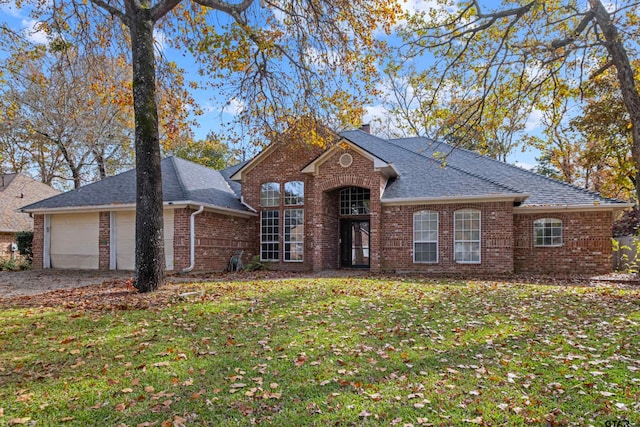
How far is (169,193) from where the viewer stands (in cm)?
1538

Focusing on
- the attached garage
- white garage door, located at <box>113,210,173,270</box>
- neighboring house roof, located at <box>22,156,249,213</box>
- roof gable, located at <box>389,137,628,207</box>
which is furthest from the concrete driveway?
roof gable, located at <box>389,137,628,207</box>

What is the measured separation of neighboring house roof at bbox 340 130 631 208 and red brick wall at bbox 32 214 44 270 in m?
13.9

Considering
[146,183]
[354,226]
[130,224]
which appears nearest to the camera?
[146,183]

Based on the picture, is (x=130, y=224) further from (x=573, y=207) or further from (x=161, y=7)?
(x=573, y=207)

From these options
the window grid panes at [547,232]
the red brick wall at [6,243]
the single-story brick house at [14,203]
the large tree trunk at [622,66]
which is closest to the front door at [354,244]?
the window grid panes at [547,232]

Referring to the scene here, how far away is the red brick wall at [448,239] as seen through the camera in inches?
566

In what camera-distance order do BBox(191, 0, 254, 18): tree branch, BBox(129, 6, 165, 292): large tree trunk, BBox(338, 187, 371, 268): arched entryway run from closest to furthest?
BBox(129, 6, 165, 292): large tree trunk, BBox(191, 0, 254, 18): tree branch, BBox(338, 187, 371, 268): arched entryway

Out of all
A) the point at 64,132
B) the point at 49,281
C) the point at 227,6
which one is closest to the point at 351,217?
the point at 227,6

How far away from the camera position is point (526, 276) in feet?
44.4

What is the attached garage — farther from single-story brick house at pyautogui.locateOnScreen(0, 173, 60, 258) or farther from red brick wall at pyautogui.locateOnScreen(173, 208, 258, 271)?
single-story brick house at pyautogui.locateOnScreen(0, 173, 60, 258)

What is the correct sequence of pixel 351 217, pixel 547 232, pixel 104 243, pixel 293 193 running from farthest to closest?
1. pixel 351 217
2. pixel 293 193
3. pixel 104 243
4. pixel 547 232

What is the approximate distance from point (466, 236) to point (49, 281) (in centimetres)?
1428

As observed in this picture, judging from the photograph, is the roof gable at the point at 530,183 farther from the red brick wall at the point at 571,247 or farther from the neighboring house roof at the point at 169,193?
the neighboring house roof at the point at 169,193

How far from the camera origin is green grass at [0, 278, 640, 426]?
360 centimetres
